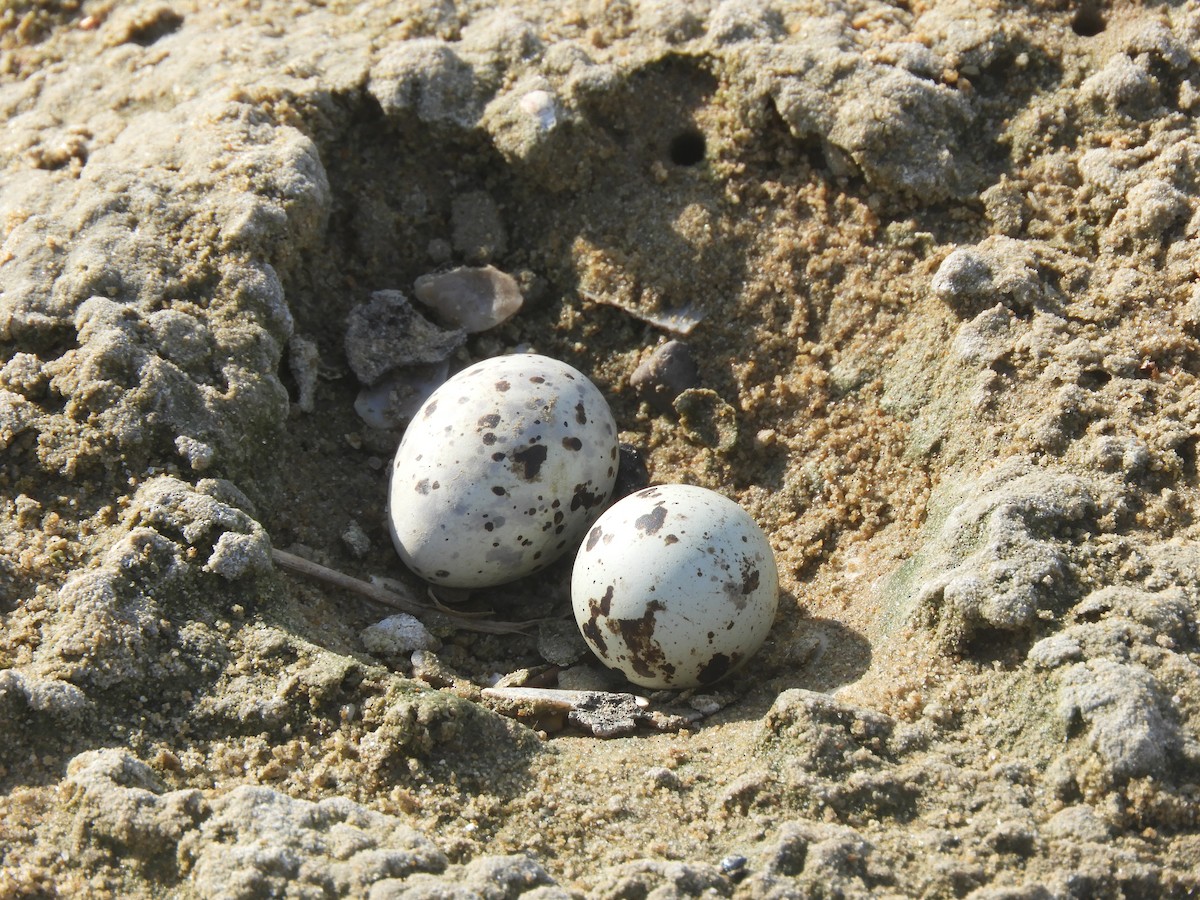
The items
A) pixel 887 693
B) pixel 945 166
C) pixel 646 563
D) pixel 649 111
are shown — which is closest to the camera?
pixel 887 693

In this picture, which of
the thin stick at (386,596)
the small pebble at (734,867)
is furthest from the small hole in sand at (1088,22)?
the small pebble at (734,867)

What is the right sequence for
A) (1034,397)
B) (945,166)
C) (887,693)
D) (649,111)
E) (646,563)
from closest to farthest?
(887,693) < (646,563) < (1034,397) < (945,166) < (649,111)

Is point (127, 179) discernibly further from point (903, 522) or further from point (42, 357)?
point (903, 522)

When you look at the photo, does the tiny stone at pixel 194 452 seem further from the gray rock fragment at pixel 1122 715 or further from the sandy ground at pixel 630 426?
the gray rock fragment at pixel 1122 715

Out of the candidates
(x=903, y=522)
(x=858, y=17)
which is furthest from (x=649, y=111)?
(x=903, y=522)

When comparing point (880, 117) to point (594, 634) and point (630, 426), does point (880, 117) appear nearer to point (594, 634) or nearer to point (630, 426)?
point (630, 426)

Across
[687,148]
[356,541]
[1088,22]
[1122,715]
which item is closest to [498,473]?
[356,541]

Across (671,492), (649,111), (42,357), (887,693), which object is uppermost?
(649,111)

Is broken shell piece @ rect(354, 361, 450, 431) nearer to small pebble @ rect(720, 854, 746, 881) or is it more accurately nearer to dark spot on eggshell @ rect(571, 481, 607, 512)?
dark spot on eggshell @ rect(571, 481, 607, 512)
